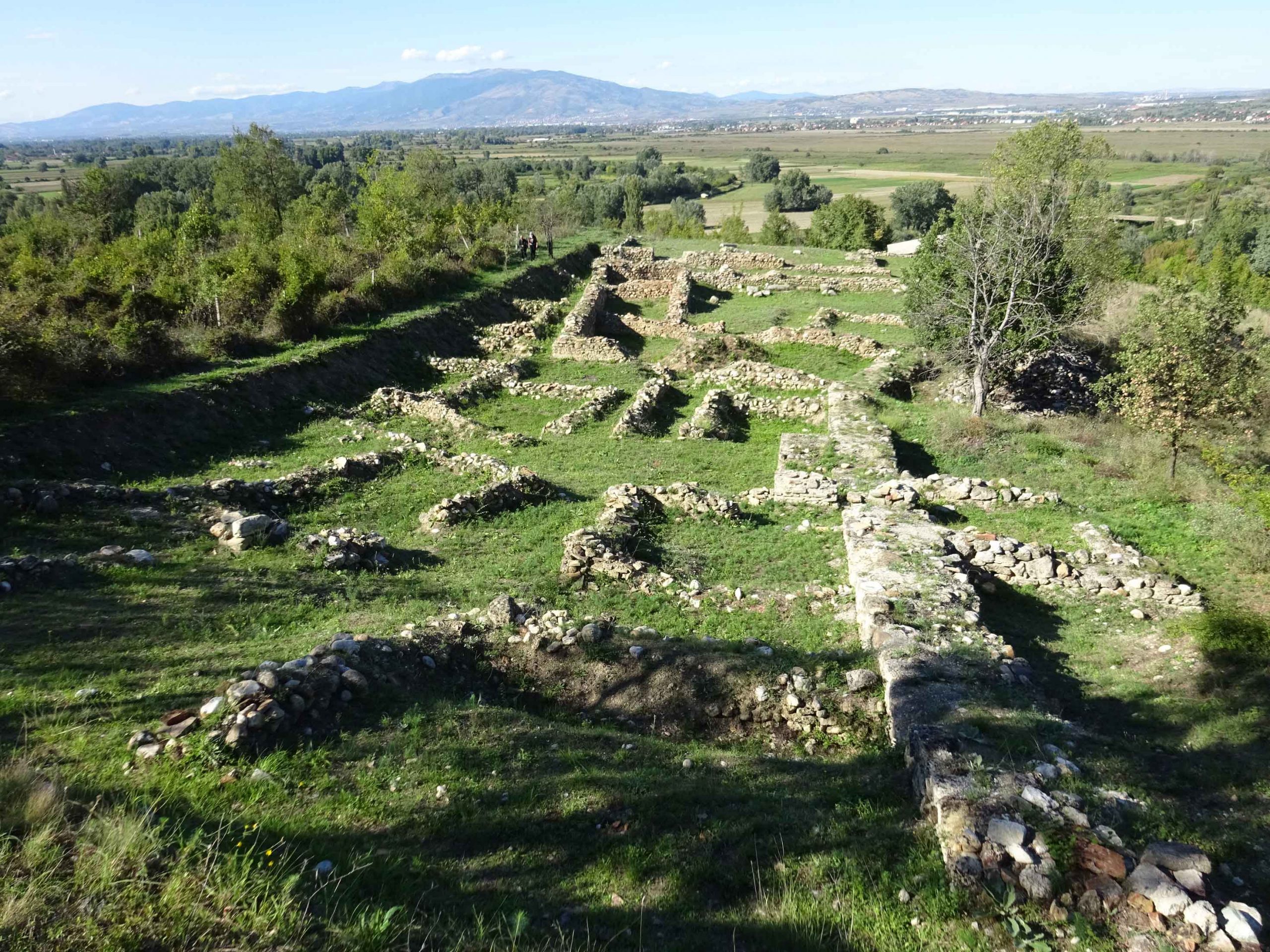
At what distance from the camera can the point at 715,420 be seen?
1898 centimetres

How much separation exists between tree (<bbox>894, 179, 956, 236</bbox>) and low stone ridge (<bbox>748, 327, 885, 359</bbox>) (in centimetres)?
5329

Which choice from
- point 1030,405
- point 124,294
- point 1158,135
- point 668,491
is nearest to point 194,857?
point 668,491

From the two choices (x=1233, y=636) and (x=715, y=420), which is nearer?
(x=1233, y=636)

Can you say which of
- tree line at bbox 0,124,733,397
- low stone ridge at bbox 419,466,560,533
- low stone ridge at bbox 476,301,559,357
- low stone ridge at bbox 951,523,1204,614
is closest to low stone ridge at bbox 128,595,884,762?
low stone ridge at bbox 419,466,560,533

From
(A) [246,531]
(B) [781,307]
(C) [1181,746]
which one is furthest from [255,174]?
(C) [1181,746]

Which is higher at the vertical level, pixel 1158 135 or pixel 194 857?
pixel 1158 135

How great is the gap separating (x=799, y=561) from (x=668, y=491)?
123 inches

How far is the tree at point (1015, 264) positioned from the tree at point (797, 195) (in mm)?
69747

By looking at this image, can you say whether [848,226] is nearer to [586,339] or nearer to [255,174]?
[586,339]

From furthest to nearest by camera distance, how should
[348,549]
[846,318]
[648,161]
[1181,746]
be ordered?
1. [648,161]
2. [846,318]
3. [348,549]
4. [1181,746]

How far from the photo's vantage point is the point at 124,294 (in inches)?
765

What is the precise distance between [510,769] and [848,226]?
58779 mm

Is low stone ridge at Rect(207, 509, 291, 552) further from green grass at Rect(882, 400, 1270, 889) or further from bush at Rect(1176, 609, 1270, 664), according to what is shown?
bush at Rect(1176, 609, 1270, 664)

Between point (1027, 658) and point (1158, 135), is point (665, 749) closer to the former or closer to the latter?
point (1027, 658)
